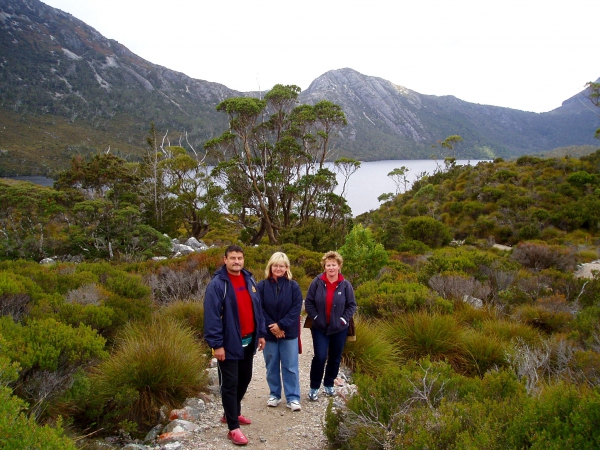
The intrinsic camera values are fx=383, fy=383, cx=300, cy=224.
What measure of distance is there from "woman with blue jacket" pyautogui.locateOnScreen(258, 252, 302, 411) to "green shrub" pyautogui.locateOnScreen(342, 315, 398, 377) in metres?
1.23

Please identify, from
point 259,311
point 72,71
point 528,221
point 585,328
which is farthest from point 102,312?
point 72,71

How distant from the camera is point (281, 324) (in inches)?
154

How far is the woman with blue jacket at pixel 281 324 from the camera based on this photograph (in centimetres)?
391

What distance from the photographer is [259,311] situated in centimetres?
366

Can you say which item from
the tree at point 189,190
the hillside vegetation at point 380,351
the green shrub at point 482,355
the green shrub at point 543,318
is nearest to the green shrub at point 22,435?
the hillside vegetation at point 380,351

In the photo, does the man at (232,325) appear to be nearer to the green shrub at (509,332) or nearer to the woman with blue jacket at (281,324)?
the woman with blue jacket at (281,324)

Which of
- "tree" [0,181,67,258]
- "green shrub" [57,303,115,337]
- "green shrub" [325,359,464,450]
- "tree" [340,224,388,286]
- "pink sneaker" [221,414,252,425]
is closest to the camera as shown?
"green shrub" [325,359,464,450]

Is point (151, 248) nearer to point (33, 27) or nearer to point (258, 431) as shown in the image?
point (258, 431)

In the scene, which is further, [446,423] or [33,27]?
[33,27]

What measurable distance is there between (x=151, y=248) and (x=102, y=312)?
12.5 metres

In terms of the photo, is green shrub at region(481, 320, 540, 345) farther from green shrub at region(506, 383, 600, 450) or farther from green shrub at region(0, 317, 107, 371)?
green shrub at region(0, 317, 107, 371)

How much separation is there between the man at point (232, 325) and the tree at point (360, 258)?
6651 mm

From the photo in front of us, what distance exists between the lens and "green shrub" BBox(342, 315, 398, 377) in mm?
5082

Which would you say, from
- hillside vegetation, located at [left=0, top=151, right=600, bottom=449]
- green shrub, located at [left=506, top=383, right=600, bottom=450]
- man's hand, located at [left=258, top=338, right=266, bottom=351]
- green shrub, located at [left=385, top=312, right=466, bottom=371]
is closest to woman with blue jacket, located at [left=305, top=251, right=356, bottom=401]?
man's hand, located at [left=258, top=338, right=266, bottom=351]
